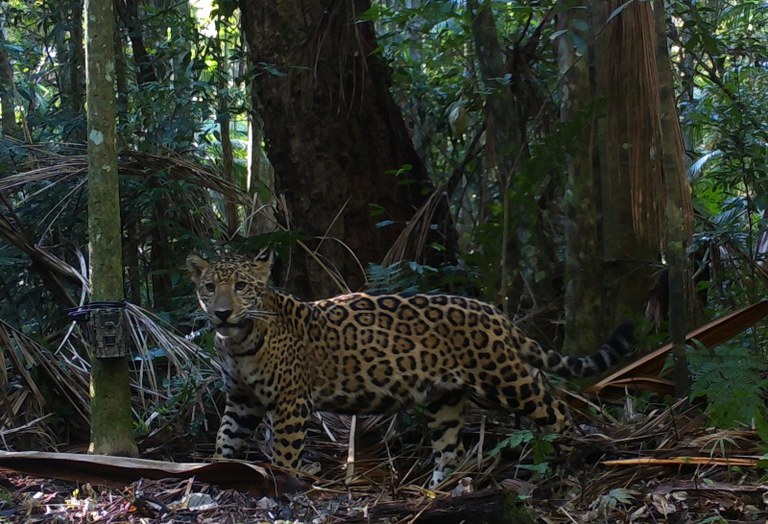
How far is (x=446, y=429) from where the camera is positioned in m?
6.11

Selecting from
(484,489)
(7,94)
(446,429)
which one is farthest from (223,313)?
(7,94)

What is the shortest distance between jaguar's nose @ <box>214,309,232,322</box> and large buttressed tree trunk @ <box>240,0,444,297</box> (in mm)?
2758

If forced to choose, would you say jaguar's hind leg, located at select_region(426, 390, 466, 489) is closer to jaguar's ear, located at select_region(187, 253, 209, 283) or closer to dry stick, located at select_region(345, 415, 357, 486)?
dry stick, located at select_region(345, 415, 357, 486)

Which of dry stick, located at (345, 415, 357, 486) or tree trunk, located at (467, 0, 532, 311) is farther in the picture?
tree trunk, located at (467, 0, 532, 311)

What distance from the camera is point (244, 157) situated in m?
22.0

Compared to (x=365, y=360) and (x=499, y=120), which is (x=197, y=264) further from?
(x=499, y=120)

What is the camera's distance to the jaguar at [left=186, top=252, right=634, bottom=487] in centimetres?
589

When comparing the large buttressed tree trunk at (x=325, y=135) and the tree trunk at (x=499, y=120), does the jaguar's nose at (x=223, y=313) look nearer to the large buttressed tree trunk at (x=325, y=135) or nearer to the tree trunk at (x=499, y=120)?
the tree trunk at (x=499, y=120)

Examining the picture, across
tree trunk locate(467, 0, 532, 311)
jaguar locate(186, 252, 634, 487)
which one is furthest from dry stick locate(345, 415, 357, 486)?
tree trunk locate(467, 0, 532, 311)

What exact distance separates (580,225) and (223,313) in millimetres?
2787

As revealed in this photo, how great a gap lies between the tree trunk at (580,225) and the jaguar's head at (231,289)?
2310mm

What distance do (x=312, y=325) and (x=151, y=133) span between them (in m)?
3.33

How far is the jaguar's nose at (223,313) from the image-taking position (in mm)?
5836

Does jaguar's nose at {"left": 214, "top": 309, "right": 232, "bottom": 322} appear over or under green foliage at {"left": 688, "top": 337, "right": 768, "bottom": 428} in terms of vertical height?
over
